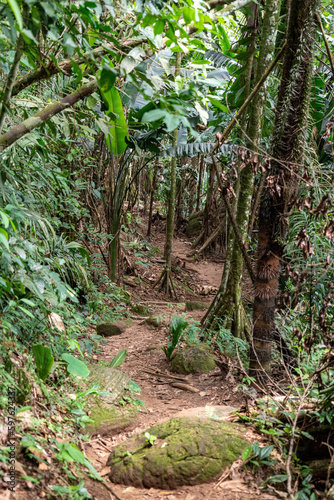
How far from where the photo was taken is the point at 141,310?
7508 mm

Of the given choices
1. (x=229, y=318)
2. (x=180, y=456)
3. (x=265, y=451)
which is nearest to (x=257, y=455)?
(x=265, y=451)

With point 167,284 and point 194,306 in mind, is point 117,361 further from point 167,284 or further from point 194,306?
point 167,284

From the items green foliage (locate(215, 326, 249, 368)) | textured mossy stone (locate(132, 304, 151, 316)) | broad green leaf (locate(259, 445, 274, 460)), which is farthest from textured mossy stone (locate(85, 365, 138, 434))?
textured mossy stone (locate(132, 304, 151, 316))

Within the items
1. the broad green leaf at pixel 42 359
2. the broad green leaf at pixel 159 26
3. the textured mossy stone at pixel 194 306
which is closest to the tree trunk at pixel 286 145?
the broad green leaf at pixel 159 26

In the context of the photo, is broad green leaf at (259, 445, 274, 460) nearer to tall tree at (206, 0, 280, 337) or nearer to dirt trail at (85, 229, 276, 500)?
dirt trail at (85, 229, 276, 500)

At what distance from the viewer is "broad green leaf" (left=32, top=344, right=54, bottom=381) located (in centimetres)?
271

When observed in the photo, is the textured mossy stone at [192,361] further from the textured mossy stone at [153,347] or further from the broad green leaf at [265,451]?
the broad green leaf at [265,451]

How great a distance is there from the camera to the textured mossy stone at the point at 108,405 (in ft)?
10.6

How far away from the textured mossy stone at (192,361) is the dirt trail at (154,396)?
0.33 ft

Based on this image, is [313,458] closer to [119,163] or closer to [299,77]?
[299,77]

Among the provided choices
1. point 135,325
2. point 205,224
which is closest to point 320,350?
point 135,325

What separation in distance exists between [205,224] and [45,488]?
37.1ft

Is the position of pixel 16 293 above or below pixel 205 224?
below

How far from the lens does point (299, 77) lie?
3.07 m
